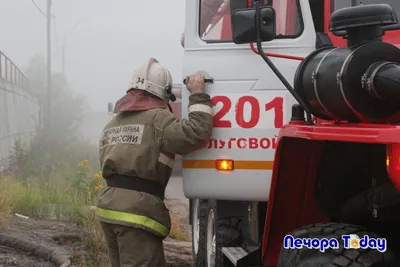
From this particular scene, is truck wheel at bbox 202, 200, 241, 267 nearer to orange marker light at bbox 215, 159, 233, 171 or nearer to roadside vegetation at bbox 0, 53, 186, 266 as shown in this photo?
orange marker light at bbox 215, 159, 233, 171

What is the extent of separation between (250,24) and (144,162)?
1.31 m

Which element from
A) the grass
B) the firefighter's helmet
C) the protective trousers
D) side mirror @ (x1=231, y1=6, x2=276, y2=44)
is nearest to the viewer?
side mirror @ (x1=231, y1=6, x2=276, y2=44)

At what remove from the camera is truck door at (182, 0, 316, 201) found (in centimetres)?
421

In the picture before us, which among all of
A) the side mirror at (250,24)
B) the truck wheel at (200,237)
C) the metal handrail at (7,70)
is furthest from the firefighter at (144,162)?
the metal handrail at (7,70)

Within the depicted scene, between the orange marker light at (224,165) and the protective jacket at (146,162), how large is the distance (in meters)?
0.17

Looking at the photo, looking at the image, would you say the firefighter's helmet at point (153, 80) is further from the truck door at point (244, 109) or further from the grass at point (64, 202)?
the grass at point (64, 202)

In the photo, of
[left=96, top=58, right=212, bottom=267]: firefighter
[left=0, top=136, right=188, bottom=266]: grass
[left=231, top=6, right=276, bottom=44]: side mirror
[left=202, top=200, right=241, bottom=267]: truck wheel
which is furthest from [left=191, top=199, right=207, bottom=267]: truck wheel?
[left=231, top=6, right=276, bottom=44]: side mirror

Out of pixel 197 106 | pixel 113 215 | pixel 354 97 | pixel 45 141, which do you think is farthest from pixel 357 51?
pixel 45 141

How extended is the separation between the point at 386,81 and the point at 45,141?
828 inches

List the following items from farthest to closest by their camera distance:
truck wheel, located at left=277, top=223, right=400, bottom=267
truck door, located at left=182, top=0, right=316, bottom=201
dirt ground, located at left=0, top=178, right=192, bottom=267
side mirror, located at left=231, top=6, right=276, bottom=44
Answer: dirt ground, located at left=0, top=178, right=192, bottom=267
truck door, located at left=182, top=0, right=316, bottom=201
side mirror, located at left=231, top=6, right=276, bottom=44
truck wheel, located at left=277, top=223, right=400, bottom=267

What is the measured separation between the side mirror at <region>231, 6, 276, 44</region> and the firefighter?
2.89 ft

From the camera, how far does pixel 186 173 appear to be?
437 cm

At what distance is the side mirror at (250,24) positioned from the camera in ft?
11.1

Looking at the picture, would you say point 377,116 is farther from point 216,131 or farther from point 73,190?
point 73,190
